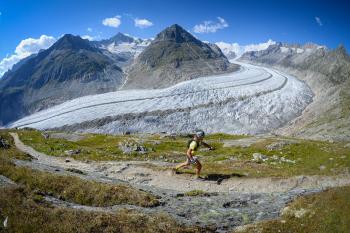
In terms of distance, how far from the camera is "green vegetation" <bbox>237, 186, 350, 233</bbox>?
605 inches

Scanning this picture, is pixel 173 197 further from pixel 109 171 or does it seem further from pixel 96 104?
pixel 96 104

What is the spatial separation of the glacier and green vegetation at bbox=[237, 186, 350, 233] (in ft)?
394

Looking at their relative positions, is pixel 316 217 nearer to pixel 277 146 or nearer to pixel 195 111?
pixel 277 146

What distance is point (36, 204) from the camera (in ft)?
52.2

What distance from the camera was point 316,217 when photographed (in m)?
16.3

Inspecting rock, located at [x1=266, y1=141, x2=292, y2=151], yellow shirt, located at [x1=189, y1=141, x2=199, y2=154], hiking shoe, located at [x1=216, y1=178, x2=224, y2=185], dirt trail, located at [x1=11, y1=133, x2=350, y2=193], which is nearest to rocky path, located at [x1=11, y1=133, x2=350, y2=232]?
dirt trail, located at [x1=11, y1=133, x2=350, y2=193]

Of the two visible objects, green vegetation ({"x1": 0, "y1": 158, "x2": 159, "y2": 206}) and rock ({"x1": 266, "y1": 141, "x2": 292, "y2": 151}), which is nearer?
green vegetation ({"x1": 0, "y1": 158, "x2": 159, "y2": 206})

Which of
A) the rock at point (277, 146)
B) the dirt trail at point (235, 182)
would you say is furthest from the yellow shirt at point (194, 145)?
the rock at point (277, 146)

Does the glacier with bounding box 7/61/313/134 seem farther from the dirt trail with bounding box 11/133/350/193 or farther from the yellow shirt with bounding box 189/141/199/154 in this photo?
the yellow shirt with bounding box 189/141/199/154

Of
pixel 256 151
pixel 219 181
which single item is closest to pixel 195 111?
pixel 256 151

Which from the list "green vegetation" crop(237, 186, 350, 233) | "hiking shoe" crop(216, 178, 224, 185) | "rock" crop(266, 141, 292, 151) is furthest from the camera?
"rock" crop(266, 141, 292, 151)

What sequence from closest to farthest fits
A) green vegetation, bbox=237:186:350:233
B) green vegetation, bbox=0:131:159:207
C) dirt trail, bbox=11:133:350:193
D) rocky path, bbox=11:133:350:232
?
green vegetation, bbox=237:186:350:233
rocky path, bbox=11:133:350:232
green vegetation, bbox=0:131:159:207
dirt trail, bbox=11:133:350:193

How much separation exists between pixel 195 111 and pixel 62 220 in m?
145

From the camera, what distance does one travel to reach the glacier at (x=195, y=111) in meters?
148
